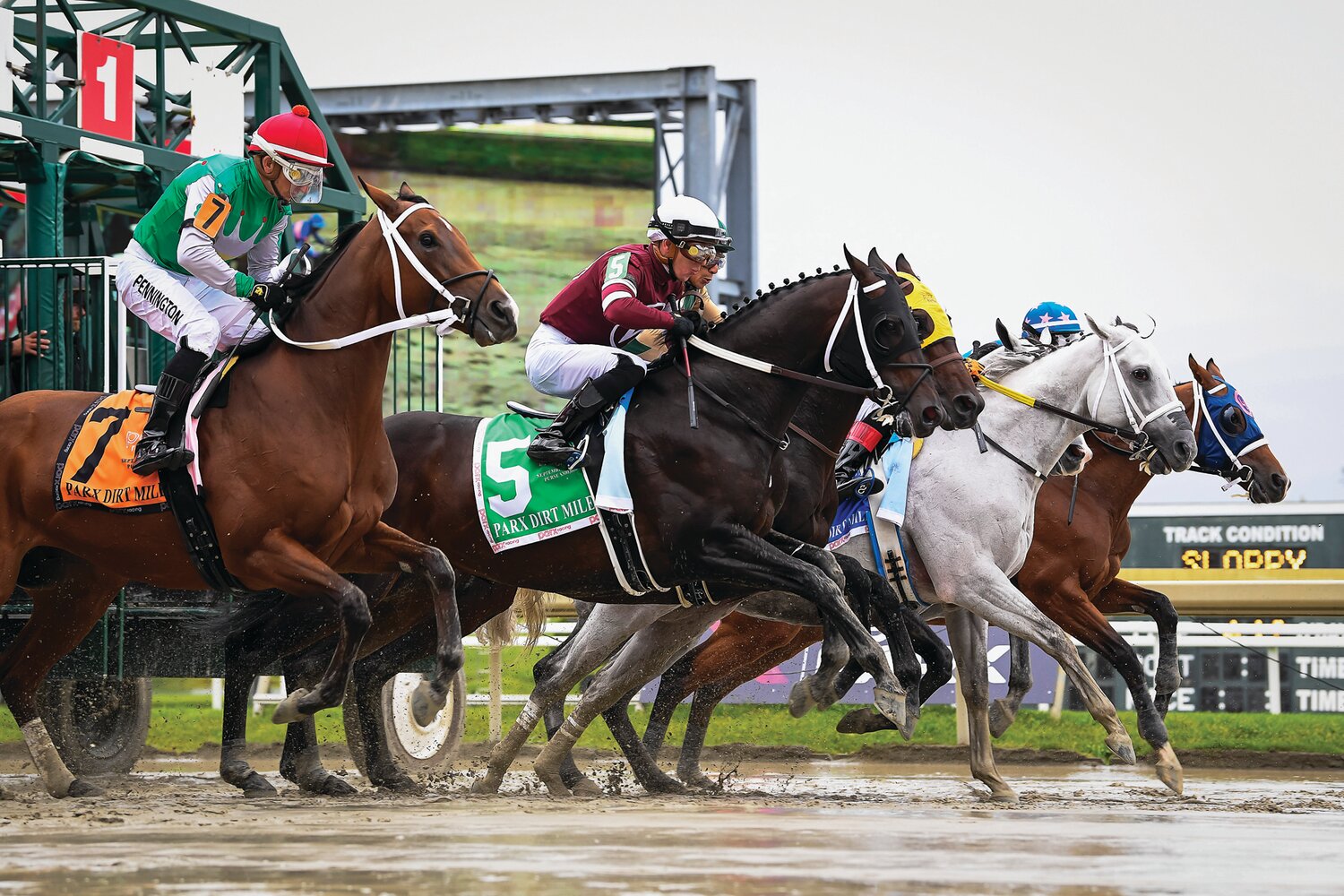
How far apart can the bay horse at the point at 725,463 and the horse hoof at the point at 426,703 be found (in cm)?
81

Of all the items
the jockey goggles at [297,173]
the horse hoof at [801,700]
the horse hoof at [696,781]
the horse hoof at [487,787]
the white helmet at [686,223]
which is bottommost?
the horse hoof at [696,781]

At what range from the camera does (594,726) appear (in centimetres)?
1237

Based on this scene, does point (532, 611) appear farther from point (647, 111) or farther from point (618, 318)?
point (647, 111)

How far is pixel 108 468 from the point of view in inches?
253

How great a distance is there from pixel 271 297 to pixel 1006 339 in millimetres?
3687

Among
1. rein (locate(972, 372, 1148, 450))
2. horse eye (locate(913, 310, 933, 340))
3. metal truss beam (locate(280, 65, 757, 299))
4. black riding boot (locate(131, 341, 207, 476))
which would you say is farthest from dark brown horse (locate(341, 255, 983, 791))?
metal truss beam (locate(280, 65, 757, 299))

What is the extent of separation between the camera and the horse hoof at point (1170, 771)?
303 inches

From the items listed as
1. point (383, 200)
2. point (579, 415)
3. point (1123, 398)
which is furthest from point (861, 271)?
point (1123, 398)

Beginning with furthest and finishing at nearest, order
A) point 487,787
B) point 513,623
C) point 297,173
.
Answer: point 513,623 → point 487,787 → point 297,173

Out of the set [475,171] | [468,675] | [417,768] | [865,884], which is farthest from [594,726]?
[475,171]

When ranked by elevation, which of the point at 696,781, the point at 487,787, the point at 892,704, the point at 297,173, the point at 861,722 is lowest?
the point at 696,781

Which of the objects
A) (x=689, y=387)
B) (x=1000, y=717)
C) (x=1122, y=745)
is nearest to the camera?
(x=689, y=387)

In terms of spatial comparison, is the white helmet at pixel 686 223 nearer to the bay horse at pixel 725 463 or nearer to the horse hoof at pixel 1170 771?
the bay horse at pixel 725 463

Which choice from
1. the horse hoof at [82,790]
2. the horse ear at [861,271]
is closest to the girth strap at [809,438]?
the horse ear at [861,271]
